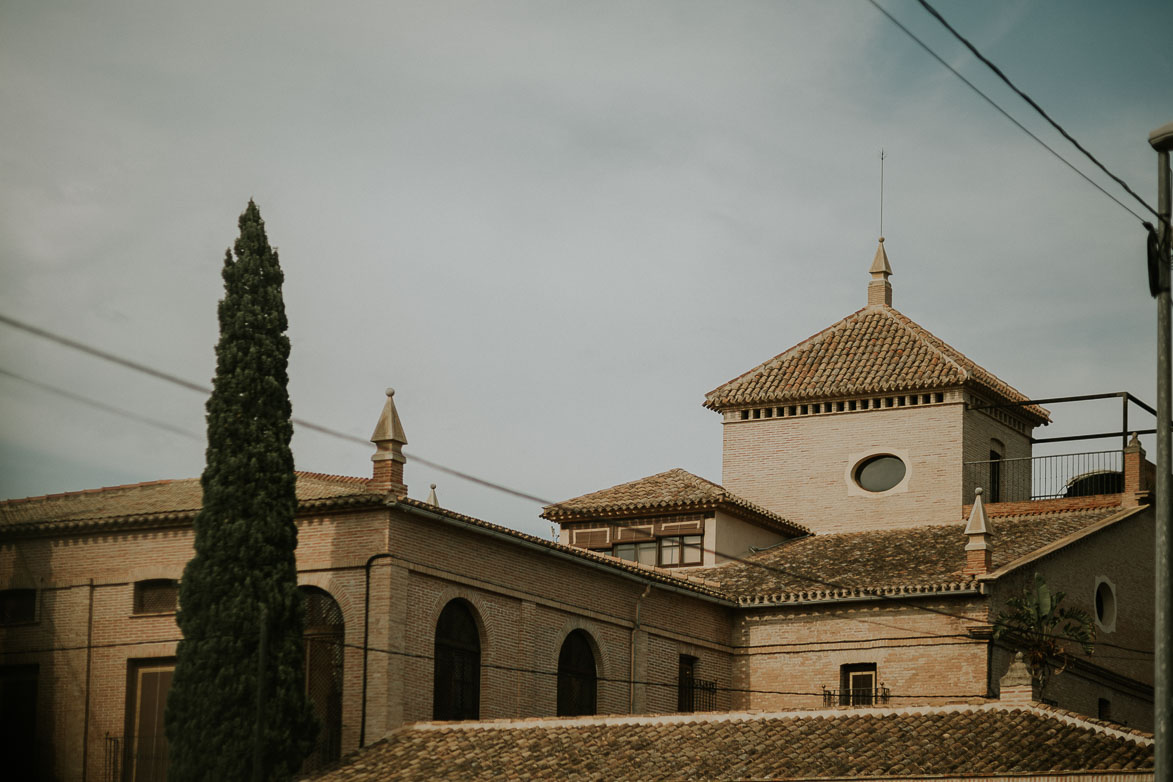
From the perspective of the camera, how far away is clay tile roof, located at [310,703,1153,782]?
23844mm

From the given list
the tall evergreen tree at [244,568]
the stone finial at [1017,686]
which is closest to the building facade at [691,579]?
the stone finial at [1017,686]

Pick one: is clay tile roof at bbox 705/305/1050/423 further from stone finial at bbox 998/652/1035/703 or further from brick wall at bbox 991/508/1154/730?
stone finial at bbox 998/652/1035/703

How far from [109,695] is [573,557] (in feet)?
27.3

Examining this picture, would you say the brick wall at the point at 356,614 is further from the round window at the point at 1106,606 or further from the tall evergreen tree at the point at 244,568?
the round window at the point at 1106,606

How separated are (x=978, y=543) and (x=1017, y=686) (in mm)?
5714

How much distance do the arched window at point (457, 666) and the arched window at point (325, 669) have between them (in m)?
1.66

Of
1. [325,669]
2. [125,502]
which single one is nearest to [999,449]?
[325,669]

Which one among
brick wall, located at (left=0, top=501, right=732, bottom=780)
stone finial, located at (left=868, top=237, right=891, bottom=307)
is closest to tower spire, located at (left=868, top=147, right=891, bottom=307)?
stone finial, located at (left=868, top=237, right=891, bottom=307)

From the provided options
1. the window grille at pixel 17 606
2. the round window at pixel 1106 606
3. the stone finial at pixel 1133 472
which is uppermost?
the stone finial at pixel 1133 472

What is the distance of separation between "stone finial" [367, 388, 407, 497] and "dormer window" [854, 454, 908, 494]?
14.6m

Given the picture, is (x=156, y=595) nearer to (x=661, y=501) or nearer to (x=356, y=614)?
(x=356, y=614)

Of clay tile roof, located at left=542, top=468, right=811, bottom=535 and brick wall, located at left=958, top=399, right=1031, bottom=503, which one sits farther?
brick wall, located at left=958, top=399, right=1031, bottom=503

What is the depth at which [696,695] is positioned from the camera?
33344 millimetres

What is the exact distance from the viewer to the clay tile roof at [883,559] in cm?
3300
